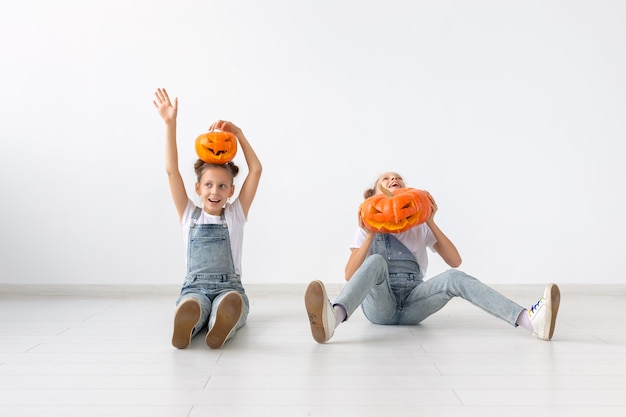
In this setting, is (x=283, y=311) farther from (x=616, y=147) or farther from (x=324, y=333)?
(x=616, y=147)

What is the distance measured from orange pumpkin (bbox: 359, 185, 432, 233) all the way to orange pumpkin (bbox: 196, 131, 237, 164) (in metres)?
0.56

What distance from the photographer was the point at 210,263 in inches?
109

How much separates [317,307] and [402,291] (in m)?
0.54

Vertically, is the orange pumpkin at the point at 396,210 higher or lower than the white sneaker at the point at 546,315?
higher

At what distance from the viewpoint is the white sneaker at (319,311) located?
2291 millimetres

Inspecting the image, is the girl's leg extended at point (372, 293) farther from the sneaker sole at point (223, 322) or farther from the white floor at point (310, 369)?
the sneaker sole at point (223, 322)

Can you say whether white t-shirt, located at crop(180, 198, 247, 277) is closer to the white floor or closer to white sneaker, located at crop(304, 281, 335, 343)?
the white floor

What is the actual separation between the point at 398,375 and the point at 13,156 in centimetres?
290

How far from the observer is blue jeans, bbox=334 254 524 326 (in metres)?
2.51

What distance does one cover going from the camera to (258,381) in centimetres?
190

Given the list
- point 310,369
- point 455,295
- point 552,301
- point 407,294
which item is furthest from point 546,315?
point 310,369

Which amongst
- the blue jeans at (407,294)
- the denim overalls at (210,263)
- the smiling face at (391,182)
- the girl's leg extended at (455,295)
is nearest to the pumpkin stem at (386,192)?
the smiling face at (391,182)

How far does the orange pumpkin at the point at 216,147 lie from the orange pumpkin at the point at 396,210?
559mm

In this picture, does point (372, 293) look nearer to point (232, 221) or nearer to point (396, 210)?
point (396, 210)
